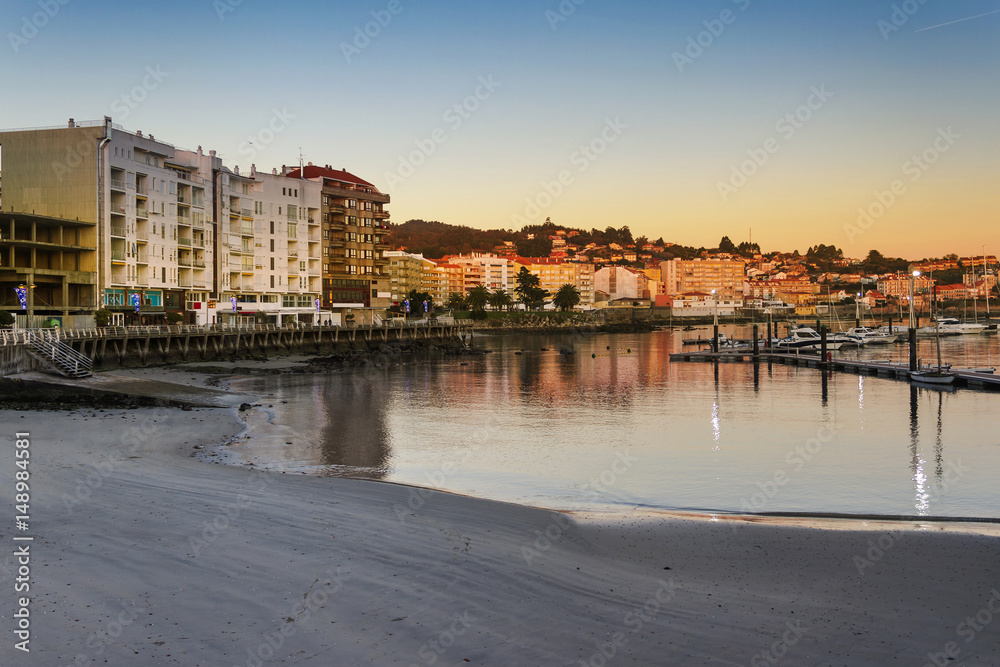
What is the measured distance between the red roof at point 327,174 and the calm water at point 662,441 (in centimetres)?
6980

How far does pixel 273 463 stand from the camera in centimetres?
2147

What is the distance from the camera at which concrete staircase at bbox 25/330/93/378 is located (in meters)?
35.6

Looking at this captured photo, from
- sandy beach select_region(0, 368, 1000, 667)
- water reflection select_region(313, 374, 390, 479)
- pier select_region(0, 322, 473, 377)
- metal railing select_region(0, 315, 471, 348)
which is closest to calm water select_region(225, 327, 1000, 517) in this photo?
water reflection select_region(313, 374, 390, 479)

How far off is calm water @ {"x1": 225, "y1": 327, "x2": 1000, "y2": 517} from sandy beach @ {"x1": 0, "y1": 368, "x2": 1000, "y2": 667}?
323 centimetres

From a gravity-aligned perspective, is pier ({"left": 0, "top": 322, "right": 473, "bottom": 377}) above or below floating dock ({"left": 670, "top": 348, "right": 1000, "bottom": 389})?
above

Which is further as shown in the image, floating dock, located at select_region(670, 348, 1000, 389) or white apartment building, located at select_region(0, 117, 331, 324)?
white apartment building, located at select_region(0, 117, 331, 324)

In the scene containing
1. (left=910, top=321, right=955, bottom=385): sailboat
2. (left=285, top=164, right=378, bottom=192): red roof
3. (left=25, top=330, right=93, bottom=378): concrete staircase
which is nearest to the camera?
(left=25, top=330, right=93, bottom=378): concrete staircase

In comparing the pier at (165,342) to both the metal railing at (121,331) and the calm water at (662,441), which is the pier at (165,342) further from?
Result: the calm water at (662,441)

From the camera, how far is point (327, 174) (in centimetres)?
11806

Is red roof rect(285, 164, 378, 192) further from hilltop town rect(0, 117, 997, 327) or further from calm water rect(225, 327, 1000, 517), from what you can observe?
calm water rect(225, 327, 1000, 517)

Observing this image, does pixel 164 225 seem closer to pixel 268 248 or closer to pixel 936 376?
pixel 268 248

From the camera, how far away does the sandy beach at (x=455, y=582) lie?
8188mm

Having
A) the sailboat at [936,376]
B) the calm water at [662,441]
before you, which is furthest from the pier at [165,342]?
the sailboat at [936,376]

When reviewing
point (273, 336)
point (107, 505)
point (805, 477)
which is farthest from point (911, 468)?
point (273, 336)
